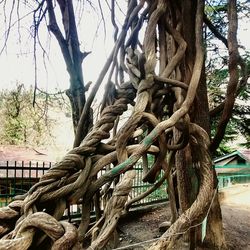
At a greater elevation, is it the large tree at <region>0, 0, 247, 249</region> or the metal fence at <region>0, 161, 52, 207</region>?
the large tree at <region>0, 0, 247, 249</region>

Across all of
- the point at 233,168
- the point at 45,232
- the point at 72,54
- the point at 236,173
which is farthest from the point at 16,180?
the point at 233,168

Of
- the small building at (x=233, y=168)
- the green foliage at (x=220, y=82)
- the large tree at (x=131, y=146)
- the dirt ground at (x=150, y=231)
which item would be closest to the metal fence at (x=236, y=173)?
the small building at (x=233, y=168)

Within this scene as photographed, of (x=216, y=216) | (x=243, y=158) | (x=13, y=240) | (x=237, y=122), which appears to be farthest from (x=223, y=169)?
(x=13, y=240)

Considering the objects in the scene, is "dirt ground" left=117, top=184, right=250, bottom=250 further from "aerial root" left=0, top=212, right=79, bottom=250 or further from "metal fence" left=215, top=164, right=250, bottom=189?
"metal fence" left=215, top=164, right=250, bottom=189

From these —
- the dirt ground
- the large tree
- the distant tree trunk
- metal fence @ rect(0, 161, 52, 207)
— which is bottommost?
the dirt ground

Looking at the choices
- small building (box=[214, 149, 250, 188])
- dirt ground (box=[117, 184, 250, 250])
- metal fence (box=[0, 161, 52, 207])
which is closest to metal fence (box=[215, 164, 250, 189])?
small building (box=[214, 149, 250, 188])

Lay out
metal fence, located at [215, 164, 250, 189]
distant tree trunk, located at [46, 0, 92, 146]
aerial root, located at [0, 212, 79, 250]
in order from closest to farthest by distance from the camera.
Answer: aerial root, located at [0, 212, 79, 250] < distant tree trunk, located at [46, 0, 92, 146] < metal fence, located at [215, 164, 250, 189]

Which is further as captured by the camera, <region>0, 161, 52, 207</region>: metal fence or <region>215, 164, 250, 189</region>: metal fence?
<region>215, 164, 250, 189</region>: metal fence

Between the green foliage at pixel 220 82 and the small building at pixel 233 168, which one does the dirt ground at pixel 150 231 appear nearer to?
the green foliage at pixel 220 82

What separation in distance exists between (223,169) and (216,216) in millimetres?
13003

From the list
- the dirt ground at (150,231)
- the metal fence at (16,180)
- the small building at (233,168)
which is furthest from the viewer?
the small building at (233,168)

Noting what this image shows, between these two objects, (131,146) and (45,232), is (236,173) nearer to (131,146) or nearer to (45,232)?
(131,146)

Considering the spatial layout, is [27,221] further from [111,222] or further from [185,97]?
[185,97]

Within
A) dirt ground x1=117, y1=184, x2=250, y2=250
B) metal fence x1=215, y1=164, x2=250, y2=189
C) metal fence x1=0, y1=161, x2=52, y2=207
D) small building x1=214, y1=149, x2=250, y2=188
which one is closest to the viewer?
dirt ground x1=117, y1=184, x2=250, y2=250
